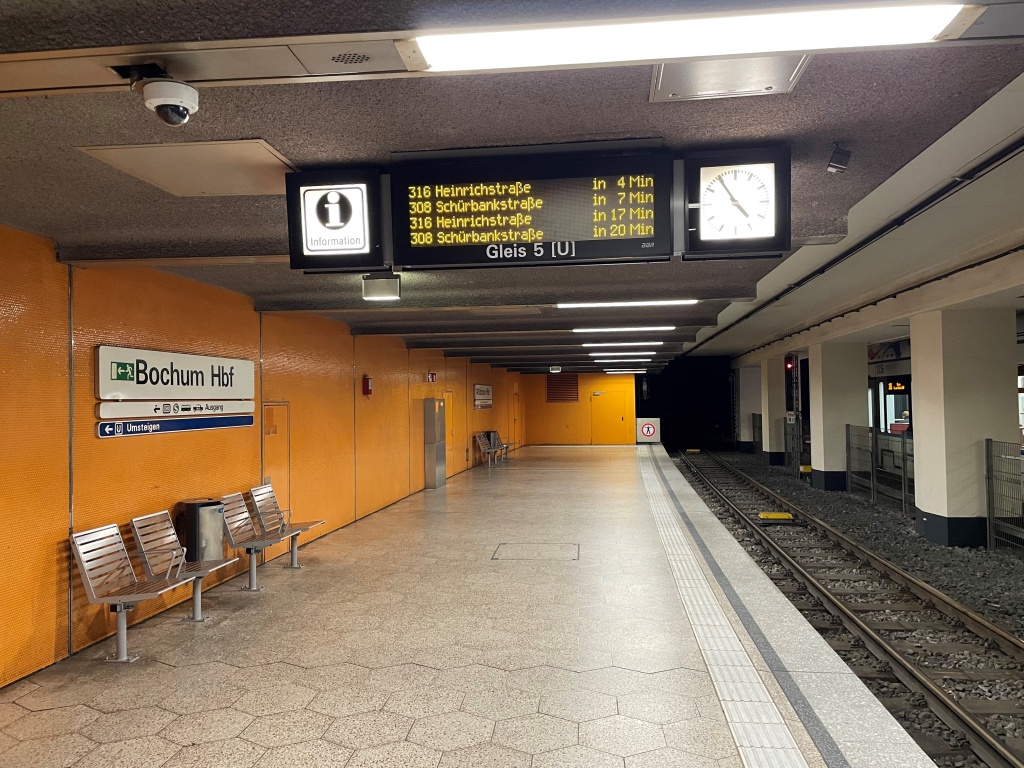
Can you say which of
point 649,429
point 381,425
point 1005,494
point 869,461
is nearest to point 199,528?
point 381,425

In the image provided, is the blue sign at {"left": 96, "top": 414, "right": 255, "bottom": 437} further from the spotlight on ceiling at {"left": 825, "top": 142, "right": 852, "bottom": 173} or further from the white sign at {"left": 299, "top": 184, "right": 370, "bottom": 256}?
the spotlight on ceiling at {"left": 825, "top": 142, "right": 852, "bottom": 173}

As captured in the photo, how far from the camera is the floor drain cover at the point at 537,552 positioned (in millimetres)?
6707

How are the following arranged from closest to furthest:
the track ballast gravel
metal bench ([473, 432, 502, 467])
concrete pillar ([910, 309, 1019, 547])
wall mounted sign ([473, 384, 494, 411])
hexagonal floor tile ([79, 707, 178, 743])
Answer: hexagonal floor tile ([79, 707, 178, 743]) < the track ballast gravel < concrete pillar ([910, 309, 1019, 547]) < metal bench ([473, 432, 502, 467]) < wall mounted sign ([473, 384, 494, 411])

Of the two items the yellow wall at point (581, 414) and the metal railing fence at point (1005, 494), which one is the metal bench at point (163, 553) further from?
the yellow wall at point (581, 414)

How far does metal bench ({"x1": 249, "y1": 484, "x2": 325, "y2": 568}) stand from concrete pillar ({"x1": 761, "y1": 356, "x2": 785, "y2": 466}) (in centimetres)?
1461

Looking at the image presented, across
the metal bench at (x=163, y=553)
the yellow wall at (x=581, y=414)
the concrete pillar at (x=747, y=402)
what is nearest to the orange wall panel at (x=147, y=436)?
the metal bench at (x=163, y=553)

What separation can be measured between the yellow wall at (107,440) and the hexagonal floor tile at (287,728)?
181cm

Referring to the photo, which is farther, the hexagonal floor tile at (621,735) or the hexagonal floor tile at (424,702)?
the hexagonal floor tile at (424,702)

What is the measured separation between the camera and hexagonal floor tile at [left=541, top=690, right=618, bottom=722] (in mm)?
3261

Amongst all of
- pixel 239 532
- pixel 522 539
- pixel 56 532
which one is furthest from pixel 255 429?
pixel 522 539

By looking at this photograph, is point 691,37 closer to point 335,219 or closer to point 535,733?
point 335,219

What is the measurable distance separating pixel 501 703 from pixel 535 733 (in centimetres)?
36

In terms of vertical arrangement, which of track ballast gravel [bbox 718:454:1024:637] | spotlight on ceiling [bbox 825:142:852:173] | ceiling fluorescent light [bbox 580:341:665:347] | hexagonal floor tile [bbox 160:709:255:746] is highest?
ceiling fluorescent light [bbox 580:341:665:347]

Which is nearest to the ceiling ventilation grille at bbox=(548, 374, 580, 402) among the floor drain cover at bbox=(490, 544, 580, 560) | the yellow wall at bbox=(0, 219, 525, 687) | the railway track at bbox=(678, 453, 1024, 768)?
the railway track at bbox=(678, 453, 1024, 768)
